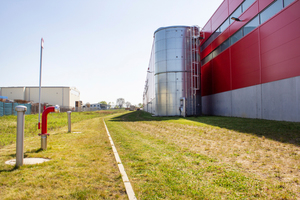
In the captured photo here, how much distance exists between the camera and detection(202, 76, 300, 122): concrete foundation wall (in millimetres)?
13992

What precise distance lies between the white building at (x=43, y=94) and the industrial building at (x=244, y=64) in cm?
5361

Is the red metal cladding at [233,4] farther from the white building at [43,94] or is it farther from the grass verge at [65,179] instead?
the white building at [43,94]

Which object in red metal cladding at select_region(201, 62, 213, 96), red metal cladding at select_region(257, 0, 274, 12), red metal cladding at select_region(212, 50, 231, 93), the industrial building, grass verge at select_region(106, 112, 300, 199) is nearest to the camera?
grass verge at select_region(106, 112, 300, 199)

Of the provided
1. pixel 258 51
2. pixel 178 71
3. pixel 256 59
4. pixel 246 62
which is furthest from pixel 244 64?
pixel 178 71

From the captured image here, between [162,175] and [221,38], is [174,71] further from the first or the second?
[162,175]

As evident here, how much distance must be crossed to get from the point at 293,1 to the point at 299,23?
1818 millimetres

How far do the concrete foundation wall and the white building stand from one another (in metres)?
62.2

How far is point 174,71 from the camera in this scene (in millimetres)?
28094

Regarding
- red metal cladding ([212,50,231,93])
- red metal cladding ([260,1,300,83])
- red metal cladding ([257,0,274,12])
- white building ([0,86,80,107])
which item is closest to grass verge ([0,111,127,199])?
red metal cladding ([260,1,300,83])

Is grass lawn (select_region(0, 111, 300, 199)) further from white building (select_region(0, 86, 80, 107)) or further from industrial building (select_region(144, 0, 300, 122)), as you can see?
white building (select_region(0, 86, 80, 107))

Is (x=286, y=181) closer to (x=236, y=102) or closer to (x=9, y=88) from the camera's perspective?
(x=236, y=102)

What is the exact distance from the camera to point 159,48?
2964 cm

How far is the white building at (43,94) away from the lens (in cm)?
6829

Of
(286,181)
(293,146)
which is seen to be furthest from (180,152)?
(293,146)
